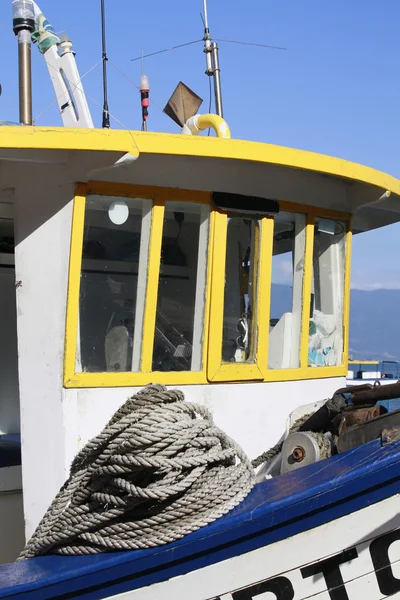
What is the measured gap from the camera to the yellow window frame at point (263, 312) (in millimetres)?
4852

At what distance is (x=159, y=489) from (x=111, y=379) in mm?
1256

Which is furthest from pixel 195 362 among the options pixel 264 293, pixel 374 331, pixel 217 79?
pixel 374 331

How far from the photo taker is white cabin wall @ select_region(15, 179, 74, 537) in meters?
4.52

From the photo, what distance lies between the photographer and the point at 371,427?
13.1 feet

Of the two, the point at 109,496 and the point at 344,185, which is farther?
the point at 344,185

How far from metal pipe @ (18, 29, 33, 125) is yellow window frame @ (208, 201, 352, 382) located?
1974 millimetres

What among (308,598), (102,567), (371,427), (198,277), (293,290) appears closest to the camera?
(102,567)

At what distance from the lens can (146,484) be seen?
3480 millimetres

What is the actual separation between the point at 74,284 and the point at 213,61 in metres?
3.29

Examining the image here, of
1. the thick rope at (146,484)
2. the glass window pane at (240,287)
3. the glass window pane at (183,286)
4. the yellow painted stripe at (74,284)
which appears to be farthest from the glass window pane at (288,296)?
the thick rope at (146,484)

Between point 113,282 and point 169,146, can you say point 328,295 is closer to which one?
Answer: point 113,282

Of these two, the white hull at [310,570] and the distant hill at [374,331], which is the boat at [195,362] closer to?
the white hull at [310,570]

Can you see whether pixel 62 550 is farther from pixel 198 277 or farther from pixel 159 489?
pixel 198 277

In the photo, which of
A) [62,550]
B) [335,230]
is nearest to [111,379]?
[62,550]
